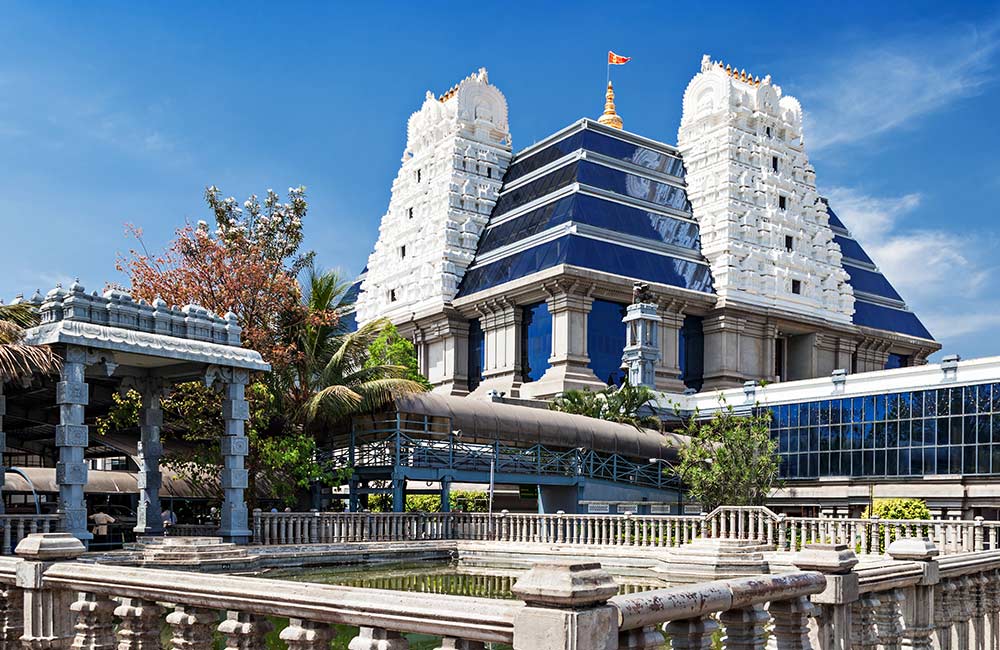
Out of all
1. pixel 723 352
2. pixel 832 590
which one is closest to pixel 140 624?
pixel 832 590

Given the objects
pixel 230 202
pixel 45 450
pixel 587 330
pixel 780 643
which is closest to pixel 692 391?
pixel 587 330

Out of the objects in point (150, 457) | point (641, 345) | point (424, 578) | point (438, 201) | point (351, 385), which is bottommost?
point (424, 578)

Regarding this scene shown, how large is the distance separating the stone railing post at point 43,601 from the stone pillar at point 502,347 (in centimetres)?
4737

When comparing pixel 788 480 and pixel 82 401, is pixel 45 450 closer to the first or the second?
pixel 82 401

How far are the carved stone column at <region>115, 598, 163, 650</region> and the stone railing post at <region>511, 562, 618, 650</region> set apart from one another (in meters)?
3.37

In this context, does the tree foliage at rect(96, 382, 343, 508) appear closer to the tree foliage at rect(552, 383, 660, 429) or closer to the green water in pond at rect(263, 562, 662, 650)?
the green water in pond at rect(263, 562, 662, 650)

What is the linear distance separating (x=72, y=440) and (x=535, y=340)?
38049 millimetres

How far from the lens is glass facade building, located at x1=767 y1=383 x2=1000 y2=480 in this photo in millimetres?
40406

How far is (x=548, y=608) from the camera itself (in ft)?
13.8

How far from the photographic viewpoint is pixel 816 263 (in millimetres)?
63031

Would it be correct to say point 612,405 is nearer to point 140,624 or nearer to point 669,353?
point 669,353

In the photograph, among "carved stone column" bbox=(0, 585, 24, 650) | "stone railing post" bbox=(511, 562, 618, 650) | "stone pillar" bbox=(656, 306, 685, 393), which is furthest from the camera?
"stone pillar" bbox=(656, 306, 685, 393)

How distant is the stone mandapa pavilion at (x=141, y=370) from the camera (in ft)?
63.3

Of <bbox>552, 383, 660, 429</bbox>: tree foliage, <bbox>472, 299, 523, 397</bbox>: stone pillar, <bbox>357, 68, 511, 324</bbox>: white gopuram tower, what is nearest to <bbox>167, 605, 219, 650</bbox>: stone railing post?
<bbox>552, 383, 660, 429</bbox>: tree foliage
